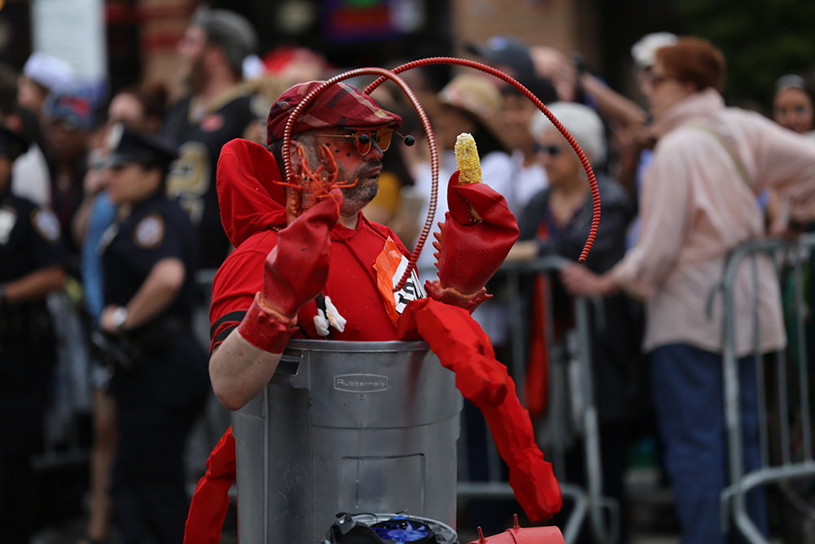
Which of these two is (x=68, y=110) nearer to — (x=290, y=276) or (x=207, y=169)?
(x=207, y=169)

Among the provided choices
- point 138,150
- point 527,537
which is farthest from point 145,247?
point 527,537

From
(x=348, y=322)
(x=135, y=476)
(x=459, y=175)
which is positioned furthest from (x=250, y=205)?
(x=135, y=476)

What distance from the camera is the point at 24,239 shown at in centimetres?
486

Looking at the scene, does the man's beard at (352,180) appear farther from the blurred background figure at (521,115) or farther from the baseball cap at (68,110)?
the baseball cap at (68,110)

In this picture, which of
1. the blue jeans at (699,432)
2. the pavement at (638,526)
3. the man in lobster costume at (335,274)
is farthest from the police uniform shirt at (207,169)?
the man in lobster costume at (335,274)

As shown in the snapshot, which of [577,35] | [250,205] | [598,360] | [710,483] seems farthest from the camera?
[577,35]

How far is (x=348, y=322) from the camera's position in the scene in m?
2.30

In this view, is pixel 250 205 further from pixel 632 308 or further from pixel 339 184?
pixel 632 308

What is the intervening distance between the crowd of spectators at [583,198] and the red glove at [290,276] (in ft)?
7.46

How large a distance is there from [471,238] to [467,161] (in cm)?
17

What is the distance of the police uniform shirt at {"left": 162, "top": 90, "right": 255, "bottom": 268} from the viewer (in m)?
5.37

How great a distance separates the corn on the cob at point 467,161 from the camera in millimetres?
2201

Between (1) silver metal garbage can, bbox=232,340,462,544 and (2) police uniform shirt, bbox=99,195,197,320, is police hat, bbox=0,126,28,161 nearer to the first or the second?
(2) police uniform shirt, bbox=99,195,197,320

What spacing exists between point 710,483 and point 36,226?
330 cm
